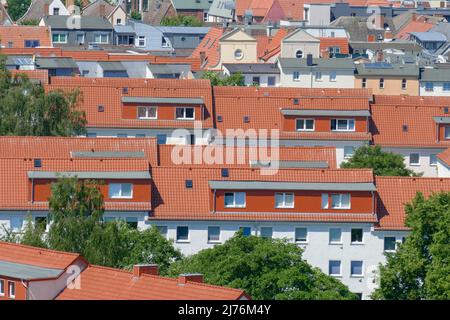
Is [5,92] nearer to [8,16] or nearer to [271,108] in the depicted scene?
[271,108]

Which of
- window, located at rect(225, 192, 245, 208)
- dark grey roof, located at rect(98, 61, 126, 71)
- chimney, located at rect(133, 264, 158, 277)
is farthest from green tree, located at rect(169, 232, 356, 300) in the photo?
dark grey roof, located at rect(98, 61, 126, 71)

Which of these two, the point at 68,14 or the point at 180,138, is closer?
the point at 180,138

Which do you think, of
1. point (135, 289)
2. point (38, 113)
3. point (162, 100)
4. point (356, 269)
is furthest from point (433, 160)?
point (135, 289)

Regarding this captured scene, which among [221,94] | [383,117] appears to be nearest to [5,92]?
[221,94]

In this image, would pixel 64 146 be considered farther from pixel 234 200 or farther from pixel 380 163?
pixel 380 163

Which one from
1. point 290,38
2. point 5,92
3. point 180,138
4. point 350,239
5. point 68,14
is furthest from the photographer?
point 68,14

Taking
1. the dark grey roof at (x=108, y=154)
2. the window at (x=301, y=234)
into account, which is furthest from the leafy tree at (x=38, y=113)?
the window at (x=301, y=234)

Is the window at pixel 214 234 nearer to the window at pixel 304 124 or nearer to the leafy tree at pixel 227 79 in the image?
the window at pixel 304 124
